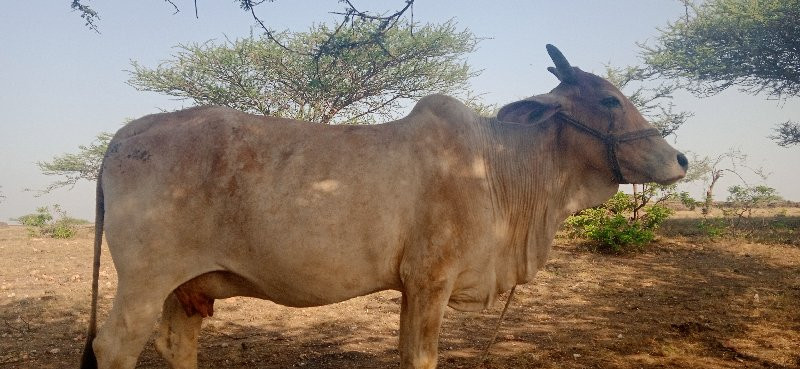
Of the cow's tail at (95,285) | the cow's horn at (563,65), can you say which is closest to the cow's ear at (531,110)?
the cow's horn at (563,65)

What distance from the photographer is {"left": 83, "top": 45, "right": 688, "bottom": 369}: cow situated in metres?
3.26

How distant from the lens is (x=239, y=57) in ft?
53.9

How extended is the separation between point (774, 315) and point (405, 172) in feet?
17.0

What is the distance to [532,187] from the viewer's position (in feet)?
12.6

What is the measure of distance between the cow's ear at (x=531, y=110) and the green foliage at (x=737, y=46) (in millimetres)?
13788

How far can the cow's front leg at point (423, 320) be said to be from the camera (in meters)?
3.29

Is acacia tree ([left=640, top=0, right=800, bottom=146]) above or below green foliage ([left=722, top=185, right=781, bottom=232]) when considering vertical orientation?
Result: above

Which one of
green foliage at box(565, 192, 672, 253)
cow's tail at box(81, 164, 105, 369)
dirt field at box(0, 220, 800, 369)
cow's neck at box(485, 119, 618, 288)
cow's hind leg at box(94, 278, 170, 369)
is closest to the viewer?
cow's hind leg at box(94, 278, 170, 369)

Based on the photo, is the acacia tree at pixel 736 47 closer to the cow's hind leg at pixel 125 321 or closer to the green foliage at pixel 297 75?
the green foliage at pixel 297 75

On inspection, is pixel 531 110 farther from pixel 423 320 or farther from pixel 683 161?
pixel 423 320

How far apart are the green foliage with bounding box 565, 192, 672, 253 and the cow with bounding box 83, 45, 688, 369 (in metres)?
7.86

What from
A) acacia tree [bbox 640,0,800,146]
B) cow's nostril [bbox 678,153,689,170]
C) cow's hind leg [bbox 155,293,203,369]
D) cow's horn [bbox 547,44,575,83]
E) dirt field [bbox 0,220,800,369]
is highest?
acacia tree [bbox 640,0,800,146]

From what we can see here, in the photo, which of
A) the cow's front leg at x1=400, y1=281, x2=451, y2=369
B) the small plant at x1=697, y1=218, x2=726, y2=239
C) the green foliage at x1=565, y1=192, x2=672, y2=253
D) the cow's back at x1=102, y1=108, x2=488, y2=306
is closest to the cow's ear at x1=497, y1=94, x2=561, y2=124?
the cow's back at x1=102, y1=108, x2=488, y2=306

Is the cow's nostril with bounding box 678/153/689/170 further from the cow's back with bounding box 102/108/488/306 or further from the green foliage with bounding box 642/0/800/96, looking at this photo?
the green foliage with bounding box 642/0/800/96
